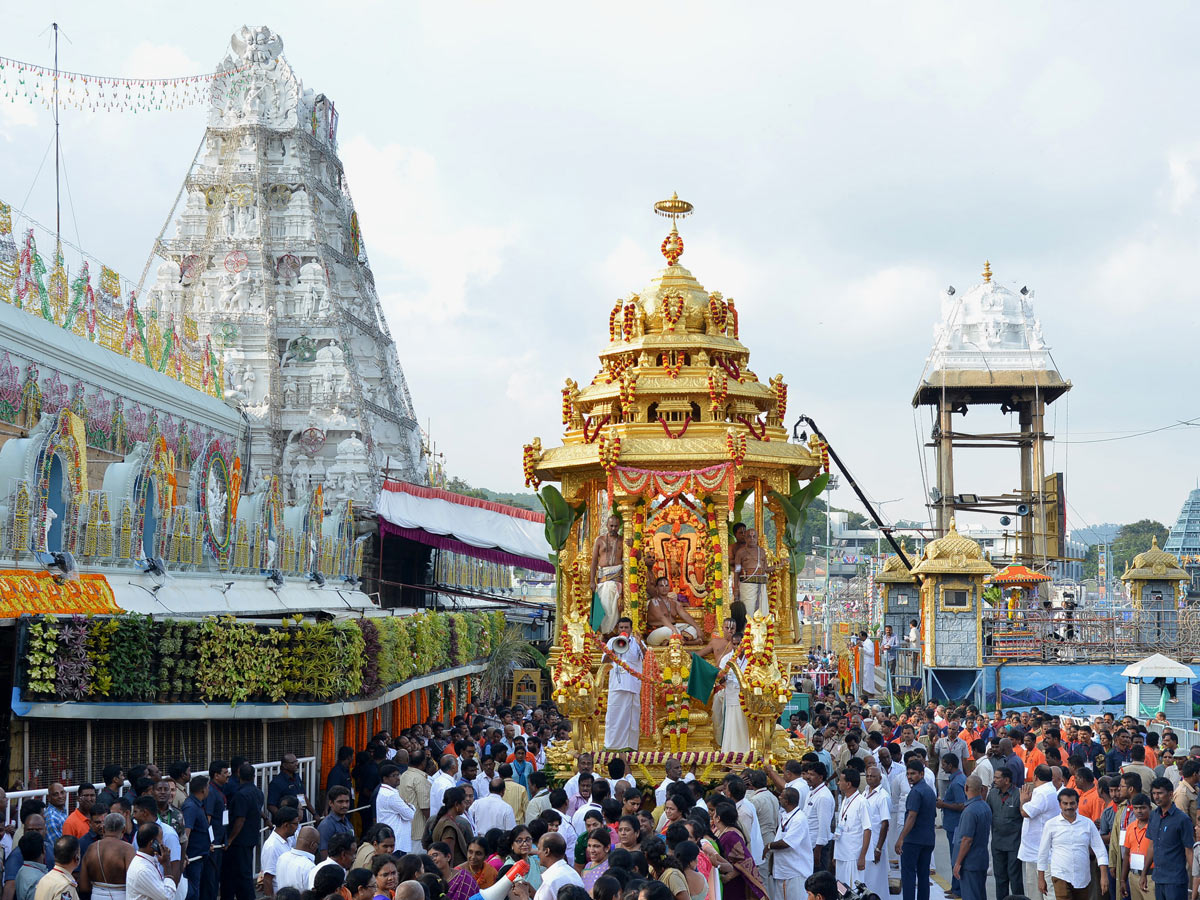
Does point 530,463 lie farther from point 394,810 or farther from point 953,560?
point 953,560

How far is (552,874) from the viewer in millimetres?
7121

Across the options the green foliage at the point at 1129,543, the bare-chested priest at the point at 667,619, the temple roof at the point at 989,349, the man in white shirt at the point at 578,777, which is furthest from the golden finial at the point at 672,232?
the green foliage at the point at 1129,543

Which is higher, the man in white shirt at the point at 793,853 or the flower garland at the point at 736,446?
the flower garland at the point at 736,446

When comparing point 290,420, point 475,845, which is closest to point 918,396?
point 290,420

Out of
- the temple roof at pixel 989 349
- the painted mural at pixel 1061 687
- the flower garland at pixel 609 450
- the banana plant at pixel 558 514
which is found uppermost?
the temple roof at pixel 989 349

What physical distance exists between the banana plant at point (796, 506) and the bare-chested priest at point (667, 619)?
1567 millimetres

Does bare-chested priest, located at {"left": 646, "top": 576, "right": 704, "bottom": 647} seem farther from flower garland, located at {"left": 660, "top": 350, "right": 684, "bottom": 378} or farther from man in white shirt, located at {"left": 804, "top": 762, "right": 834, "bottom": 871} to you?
man in white shirt, located at {"left": 804, "top": 762, "right": 834, "bottom": 871}

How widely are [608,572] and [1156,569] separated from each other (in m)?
21.7

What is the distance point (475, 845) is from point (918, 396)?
43707 millimetres

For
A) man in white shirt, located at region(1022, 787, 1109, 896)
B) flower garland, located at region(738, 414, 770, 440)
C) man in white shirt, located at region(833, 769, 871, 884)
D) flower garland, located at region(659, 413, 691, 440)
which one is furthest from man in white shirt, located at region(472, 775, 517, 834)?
flower garland, located at region(738, 414, 770, 440)

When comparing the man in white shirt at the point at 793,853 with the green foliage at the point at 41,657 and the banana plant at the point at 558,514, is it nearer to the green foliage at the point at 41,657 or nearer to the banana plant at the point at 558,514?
the green foliage at the point at 41,657

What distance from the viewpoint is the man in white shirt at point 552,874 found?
7062 millimetres

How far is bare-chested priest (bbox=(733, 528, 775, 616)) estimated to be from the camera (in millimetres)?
16109

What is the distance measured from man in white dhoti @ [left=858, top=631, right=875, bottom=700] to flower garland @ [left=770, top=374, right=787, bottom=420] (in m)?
15.2
